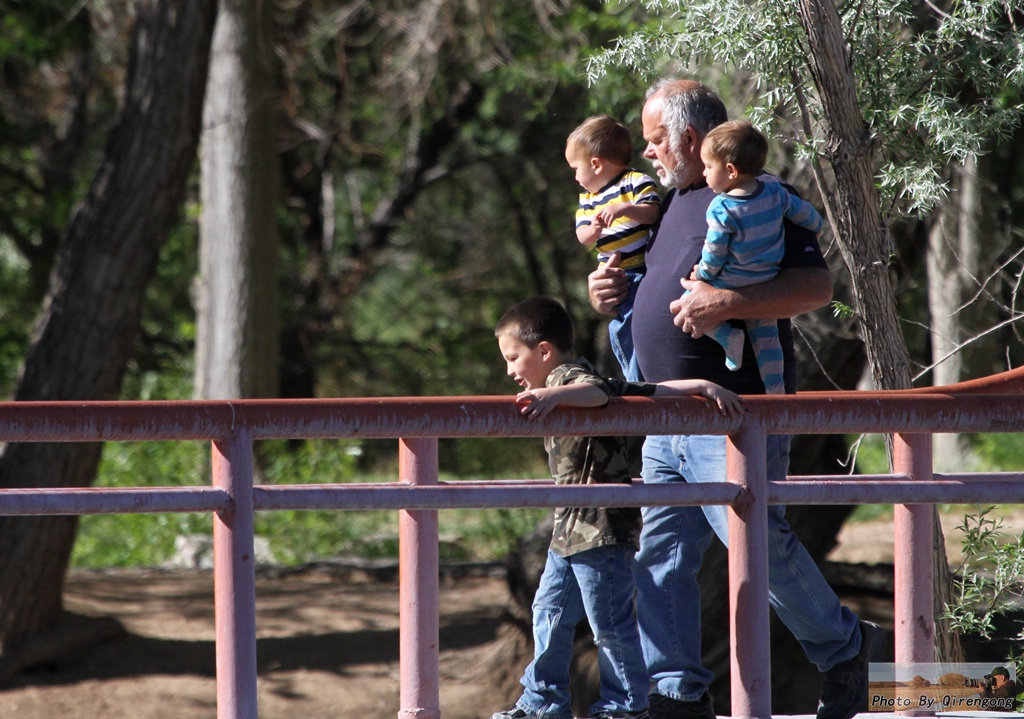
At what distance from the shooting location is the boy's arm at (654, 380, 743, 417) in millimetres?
2529

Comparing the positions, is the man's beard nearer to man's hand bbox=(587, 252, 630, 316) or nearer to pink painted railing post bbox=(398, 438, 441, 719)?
man's hand bbox=(587, 252, 630, 316)

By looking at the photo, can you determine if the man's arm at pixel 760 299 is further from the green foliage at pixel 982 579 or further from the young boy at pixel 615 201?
the green foliage at pixel 982 579

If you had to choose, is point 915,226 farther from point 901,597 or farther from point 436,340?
point 436,340

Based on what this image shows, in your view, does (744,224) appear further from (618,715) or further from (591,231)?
(618,715)

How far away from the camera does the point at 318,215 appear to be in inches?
594

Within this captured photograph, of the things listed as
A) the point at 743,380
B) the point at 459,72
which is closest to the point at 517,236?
the point at 459,72

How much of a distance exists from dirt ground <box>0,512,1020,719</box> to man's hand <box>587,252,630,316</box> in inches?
143

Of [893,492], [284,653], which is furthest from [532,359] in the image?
[284,653]

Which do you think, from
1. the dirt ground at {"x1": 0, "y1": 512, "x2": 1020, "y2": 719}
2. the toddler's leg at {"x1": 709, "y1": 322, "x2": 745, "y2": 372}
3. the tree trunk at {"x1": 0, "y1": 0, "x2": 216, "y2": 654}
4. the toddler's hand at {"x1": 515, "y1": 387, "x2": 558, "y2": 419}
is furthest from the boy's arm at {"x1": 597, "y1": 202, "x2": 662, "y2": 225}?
the tree trunk at {"x1": 0, "y1": 0, "x2": 216, "y2": 654}

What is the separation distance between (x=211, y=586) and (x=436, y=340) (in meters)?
7.41

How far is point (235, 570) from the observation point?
2451 millimetres

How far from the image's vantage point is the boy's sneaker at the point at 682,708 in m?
2.93

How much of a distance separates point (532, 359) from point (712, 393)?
60 cm

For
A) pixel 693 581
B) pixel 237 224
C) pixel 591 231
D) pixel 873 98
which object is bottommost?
pixel 693 581
